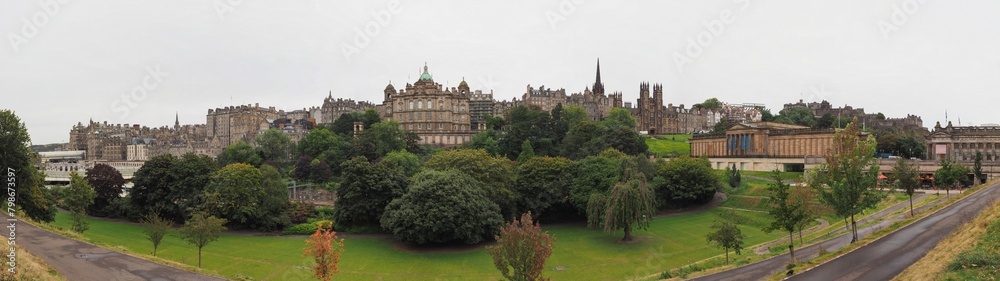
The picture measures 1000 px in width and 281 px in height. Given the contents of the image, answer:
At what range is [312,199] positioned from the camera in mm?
63438

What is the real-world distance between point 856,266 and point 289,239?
38414 millimetres

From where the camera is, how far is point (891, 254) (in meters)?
22.0

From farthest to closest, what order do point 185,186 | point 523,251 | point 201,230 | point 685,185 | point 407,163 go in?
point 407,163 < point 685,185 < point 185,186 < point 201,230 < point 523,251

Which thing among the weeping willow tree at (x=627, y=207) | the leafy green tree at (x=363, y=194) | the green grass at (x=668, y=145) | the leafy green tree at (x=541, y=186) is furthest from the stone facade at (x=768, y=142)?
the leafy green tree at (x=363, y=194)

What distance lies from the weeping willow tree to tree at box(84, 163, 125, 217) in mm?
47498

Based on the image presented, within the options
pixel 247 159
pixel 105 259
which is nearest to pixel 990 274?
pixel 105 259

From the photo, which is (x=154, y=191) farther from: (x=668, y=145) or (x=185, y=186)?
(x=668, y=145)

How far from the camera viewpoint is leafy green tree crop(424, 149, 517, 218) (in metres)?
→ 49.9

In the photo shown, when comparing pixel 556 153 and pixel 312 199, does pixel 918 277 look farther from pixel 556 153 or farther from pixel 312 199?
pixel 556 153

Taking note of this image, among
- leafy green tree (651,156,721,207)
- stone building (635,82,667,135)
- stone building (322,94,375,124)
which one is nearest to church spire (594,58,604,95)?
stone building (635,82,667,135)

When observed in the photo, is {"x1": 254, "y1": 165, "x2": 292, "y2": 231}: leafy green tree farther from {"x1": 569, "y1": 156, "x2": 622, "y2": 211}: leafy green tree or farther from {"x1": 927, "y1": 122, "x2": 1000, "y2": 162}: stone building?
{"x1": 927, "y1": 122, "x2": 1000, "y2": 162}: stone building

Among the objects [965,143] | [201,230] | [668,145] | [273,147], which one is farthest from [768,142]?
[273,147]

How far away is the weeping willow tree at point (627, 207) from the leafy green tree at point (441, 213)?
791 cm

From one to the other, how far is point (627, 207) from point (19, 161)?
36.3 metres
